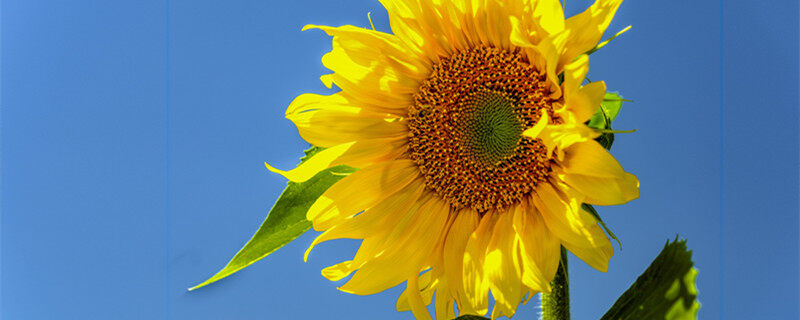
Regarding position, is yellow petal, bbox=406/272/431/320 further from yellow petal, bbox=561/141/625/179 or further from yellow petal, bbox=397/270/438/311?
yellow petal, bbox=561/141/625/179

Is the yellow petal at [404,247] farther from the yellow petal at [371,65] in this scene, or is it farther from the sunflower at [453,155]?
the yellow petal at [371,65]

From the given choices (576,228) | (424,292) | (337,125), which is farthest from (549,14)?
(424,292)

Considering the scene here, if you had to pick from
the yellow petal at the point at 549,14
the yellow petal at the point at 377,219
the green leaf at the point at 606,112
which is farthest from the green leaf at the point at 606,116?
the yellow petal at the point at 377,219

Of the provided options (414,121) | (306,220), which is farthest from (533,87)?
(306,220)

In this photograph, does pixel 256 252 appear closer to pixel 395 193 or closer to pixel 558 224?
pixel 395 193

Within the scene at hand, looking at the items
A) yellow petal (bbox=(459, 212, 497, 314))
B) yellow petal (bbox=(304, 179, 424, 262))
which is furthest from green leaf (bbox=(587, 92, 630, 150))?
yellow petal (bbox=(304, 179, 424, 262))

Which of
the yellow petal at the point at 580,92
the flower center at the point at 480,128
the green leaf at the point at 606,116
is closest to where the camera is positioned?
the yellow petal at the point at 580,92

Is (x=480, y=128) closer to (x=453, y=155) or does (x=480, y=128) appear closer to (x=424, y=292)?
(x=453, y=155)
